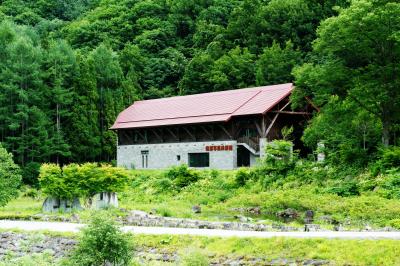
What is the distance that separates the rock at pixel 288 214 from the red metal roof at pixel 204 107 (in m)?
12.0

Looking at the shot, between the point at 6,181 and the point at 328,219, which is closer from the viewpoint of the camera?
the point at 328,219

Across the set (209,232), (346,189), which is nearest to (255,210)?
(346,189)

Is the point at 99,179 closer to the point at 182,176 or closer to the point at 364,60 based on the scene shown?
the point at 182,176

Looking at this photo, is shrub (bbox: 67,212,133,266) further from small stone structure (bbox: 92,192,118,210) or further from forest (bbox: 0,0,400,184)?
forest (bbox: 0,0,400,184)

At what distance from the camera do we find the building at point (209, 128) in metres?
34.2

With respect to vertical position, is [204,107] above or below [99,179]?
above

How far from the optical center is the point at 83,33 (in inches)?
2450

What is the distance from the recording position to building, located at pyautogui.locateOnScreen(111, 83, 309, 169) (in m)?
34.2

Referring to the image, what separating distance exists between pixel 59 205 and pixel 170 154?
1700cm

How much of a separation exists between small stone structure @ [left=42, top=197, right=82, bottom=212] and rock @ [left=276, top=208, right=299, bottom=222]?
7.59 meters

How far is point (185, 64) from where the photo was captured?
58844 mm

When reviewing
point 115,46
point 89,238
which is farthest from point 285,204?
point 115,46

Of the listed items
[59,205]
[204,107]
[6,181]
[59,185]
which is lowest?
[59,205]

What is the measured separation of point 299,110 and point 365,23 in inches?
505
